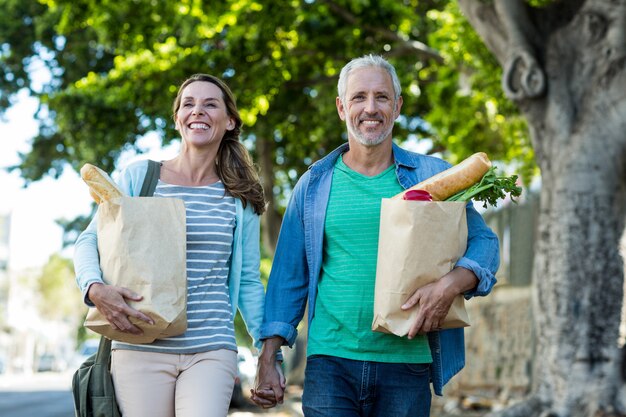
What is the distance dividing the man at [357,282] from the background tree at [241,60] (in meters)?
10.3

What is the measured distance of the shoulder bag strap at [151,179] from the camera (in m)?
4.29

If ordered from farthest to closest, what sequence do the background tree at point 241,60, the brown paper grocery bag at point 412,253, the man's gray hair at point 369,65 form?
A: the background tree at point 241,60
the man's gray hair at point 369,65
the brown paper grocery bag at point 412,253

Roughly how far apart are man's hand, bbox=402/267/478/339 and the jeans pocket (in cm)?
28

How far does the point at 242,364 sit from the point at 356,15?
37.2 feet

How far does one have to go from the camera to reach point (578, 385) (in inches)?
404

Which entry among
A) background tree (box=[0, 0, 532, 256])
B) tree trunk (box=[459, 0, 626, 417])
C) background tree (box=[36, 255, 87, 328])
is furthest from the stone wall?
background tree (box=[36, 255, 87, 328])

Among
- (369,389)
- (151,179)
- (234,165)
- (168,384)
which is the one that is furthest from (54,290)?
(369,389)

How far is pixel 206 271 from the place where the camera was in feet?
13.7

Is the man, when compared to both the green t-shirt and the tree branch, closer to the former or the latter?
the green t-shirt

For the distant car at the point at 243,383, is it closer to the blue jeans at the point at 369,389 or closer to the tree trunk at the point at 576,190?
the tree trunk at the point at 576,190

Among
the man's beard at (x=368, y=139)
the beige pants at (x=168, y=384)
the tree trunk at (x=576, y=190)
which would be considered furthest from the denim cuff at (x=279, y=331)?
the tree trunk at (x=576, y=190)

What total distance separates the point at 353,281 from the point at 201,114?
40.2 inches

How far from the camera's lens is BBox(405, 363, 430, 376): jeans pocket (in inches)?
157

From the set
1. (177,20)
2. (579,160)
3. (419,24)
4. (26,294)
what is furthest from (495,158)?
(26,294)
